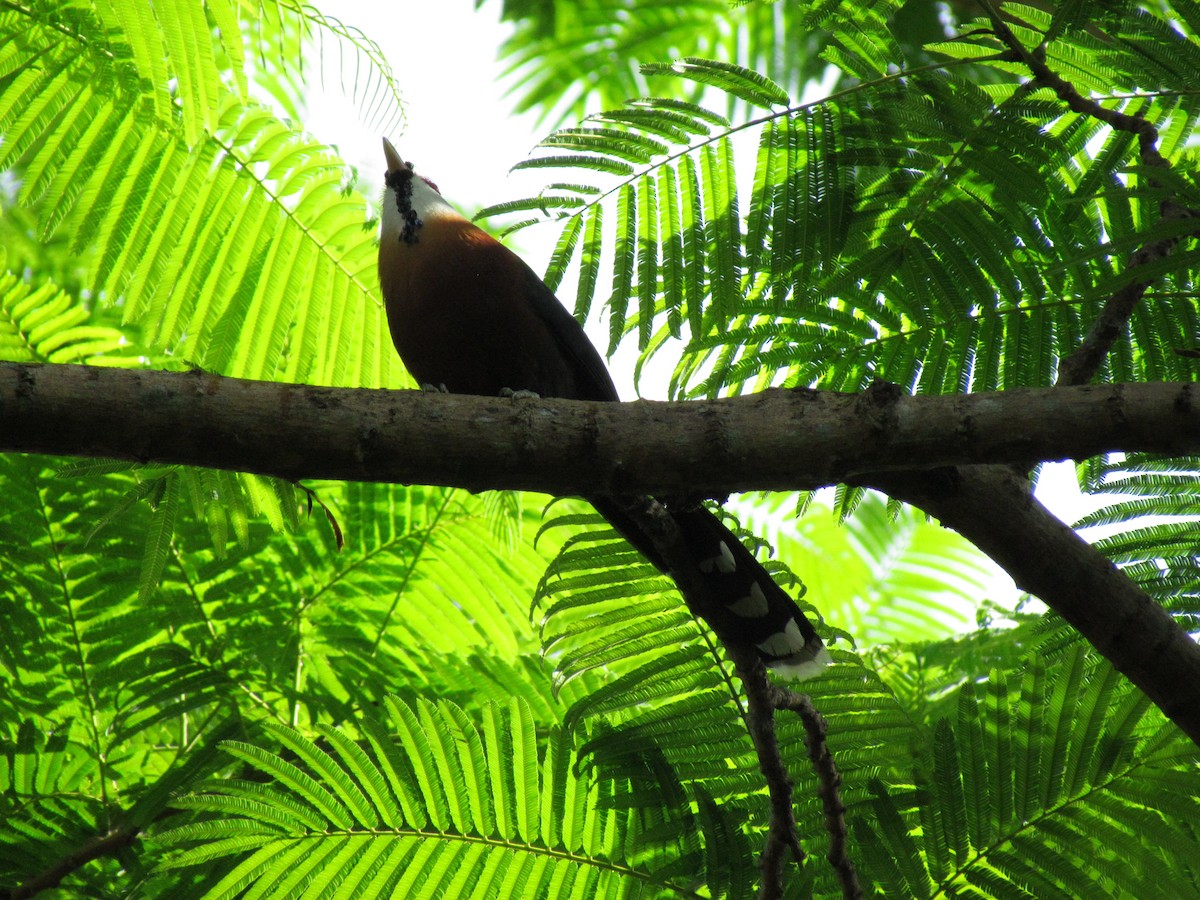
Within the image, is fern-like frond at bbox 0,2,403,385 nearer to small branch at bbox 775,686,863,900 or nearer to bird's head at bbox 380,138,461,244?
bird's head at bbox 380,138,461,244

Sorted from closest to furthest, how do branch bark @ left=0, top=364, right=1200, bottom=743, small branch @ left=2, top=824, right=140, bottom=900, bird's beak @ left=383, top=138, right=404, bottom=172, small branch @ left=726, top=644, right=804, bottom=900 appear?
branch bark @ left=0, top=364, right=1200, bottom=743 < small branch @ left=726, top=644, right=804, bottom=900 < small branch @ left=2, top=824, right=140, bottom=900 < bird's beak @ left=383, top=138, right=404, bottom=172

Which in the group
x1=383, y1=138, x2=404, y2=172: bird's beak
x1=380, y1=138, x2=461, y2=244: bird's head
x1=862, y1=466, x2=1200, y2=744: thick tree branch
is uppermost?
x1=383, y1=138, x2=404, y2=172: bird's beak

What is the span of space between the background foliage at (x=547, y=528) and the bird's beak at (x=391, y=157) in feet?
3.59

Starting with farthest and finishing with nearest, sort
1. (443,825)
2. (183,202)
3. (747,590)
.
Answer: (183,202) < (747,590) < (443,825)

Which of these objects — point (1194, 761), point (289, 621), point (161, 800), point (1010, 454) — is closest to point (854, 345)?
point (1010, 454)

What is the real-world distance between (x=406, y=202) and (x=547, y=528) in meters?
1.96

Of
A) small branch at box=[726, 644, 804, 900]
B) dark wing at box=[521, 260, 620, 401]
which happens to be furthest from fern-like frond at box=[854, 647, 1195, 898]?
dark wing at box=[521, 260, 620, 401]

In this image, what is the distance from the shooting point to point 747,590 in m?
3.25

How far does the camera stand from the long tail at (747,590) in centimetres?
310

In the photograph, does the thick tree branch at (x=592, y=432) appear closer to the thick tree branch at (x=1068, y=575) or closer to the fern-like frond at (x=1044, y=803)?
the thick tree branch at (x=1068, y=575)

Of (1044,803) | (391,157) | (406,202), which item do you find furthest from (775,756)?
(391,157)

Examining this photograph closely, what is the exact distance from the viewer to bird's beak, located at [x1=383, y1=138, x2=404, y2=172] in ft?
16.1

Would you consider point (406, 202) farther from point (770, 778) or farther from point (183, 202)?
point (770, 778)

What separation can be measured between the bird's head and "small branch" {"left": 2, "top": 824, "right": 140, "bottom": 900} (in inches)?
84.0
